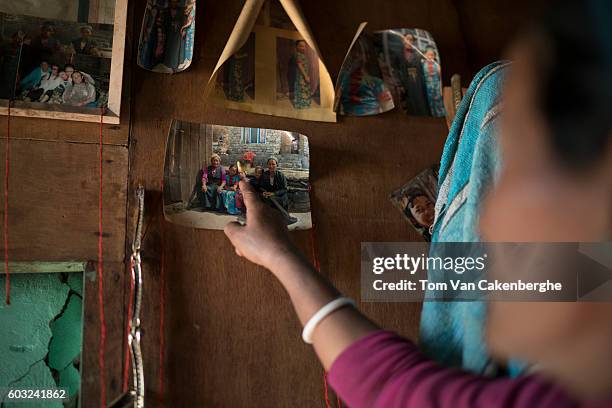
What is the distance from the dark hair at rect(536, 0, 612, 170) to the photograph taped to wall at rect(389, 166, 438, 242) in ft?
2.85

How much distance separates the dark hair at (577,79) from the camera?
0.29 m

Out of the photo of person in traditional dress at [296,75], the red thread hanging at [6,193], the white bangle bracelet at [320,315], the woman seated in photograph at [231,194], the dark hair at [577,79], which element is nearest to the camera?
the dark hair at [577,79]

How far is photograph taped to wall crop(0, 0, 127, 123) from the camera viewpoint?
959 millimetres

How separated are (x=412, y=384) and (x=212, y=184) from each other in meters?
0.71

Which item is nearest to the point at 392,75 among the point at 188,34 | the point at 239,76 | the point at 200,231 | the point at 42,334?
the point at 239,76

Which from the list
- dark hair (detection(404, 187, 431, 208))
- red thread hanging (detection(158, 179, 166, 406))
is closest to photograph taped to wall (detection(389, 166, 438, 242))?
dark hair (detection(404, 187, 431, 208))

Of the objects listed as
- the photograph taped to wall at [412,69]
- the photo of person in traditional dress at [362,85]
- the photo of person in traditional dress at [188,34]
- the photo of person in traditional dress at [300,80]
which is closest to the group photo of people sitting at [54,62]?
the photo of person in traditional dress at [188,34]

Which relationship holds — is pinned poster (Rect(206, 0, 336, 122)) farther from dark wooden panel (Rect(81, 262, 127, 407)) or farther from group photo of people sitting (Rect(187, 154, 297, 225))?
dark wooden panel (Rect(81, 262, 127, 407))

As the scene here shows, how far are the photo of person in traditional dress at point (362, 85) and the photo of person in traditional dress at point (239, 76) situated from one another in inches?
8.2

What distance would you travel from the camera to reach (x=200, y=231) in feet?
3.43

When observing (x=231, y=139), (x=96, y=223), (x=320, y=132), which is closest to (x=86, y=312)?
(x=96, y=223)

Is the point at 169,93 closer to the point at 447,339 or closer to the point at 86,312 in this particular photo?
the point at 86,312

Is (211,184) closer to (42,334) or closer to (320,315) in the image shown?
(42,334)

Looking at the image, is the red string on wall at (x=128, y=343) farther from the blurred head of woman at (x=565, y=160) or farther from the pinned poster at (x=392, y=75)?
the blurred head of woman at (x=565, y=160)
